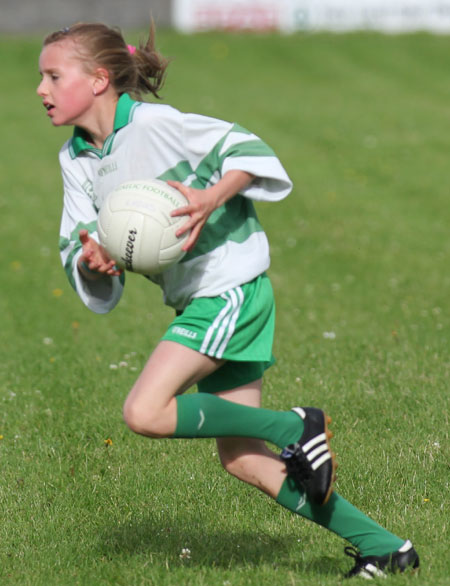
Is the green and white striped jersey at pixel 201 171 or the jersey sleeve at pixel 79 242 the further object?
the jersey sleeve at pixel 79 242

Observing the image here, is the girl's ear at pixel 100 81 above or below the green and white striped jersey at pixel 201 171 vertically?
above

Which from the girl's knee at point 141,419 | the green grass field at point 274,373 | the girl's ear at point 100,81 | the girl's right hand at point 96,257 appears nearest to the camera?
the girl's knee at point 141,419

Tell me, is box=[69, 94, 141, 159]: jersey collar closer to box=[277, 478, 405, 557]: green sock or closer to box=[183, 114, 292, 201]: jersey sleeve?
box=[183, 114, 292, 201]: jersey sleeve

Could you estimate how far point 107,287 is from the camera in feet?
14.6

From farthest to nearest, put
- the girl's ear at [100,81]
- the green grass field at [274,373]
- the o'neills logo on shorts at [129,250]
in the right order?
the green grass field at [274,373] < the girl's ear at [100,81] < the o'neills logo on shorts at [129,250]

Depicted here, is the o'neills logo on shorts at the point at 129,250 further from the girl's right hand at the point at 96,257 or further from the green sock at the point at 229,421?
the green sock at the point at 229,421

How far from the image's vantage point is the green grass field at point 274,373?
4574 millimetres

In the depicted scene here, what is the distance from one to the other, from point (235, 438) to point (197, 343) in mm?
520

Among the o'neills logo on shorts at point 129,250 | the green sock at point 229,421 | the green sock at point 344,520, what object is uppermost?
the o'neills logo on shorts at point 129,250

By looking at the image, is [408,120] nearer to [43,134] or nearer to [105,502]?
[43,134]

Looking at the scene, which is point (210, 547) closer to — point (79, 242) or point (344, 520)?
point (344, 520)

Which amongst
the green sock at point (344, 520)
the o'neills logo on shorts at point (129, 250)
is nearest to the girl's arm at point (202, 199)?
the o'neills logo on shorts at point (129, 250)

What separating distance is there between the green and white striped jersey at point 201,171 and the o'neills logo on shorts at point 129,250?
0.28 m

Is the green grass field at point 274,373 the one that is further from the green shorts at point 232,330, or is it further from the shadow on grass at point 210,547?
the green shorts at point 232,330
